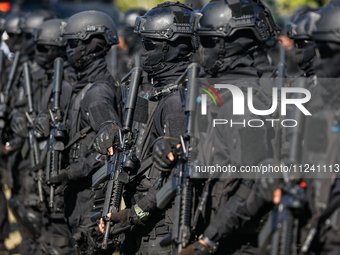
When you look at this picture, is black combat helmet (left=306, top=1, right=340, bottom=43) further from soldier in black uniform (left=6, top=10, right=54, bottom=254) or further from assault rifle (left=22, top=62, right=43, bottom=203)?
soldier in black uniform (left=6, top=10, right=54, bottom=254)

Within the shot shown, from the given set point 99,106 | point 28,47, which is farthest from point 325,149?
point 28,47

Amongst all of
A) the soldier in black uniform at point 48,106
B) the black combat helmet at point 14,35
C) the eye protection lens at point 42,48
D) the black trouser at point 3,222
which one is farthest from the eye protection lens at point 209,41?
the black combat helmet at point 14,35

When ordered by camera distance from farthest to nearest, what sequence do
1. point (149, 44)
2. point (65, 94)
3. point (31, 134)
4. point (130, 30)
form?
1. point (130, 30)
2. point (31, 134)
3. point (65, 94)
4. point (149, 44)

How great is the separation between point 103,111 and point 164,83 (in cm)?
108

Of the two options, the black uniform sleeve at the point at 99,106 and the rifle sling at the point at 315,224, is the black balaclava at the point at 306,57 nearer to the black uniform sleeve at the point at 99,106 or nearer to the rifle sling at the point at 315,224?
the black uniform sleeve at the point at 99,106

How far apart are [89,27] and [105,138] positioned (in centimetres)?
191

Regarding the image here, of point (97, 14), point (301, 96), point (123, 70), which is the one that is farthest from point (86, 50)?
point (123, 70)

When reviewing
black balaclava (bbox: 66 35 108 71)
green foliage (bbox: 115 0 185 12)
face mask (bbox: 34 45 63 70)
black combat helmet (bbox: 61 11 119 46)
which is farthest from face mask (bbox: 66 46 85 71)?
green foliage (bbox: 115 0 185 12)

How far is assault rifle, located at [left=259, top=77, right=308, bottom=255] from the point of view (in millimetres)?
3318

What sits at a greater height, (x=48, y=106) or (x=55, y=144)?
(x=48, y=106)

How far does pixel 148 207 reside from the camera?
198 inches

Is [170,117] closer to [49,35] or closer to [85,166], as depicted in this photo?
[85,166]

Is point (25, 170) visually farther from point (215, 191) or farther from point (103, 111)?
point (215, 191)

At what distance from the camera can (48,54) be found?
847 cm
